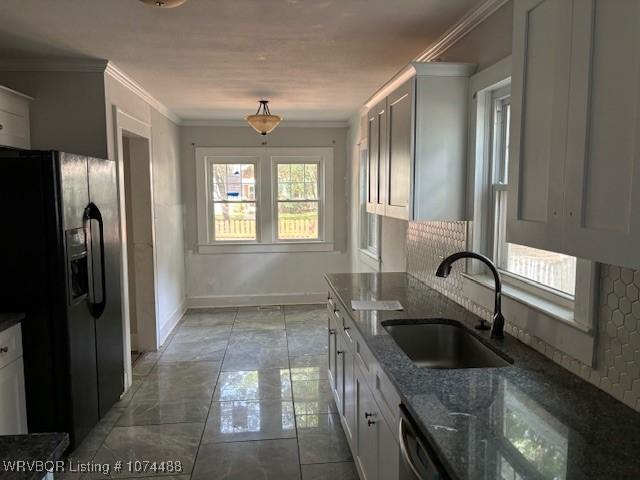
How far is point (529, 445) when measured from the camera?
118 centimetres

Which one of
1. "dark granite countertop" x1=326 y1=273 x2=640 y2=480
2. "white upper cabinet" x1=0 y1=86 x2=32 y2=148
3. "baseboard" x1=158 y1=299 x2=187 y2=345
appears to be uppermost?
"white upper cabinet" x1=0 y1=86 x2=32 y2=148

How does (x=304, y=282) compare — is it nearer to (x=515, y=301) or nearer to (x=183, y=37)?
(x=183, y=37)

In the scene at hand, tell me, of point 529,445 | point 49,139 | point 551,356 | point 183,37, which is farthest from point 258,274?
point 529,445

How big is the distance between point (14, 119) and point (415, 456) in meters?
3.26

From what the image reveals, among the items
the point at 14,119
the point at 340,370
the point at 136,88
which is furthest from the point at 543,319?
the point at 136,88

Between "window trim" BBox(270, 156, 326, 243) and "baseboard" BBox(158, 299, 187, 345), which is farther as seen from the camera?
"window trim" BBox(270, 156, 326, 243)

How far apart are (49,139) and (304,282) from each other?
12.7 ft

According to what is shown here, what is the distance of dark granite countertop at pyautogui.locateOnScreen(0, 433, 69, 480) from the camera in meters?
0.93

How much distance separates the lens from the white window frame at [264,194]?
20.5ft

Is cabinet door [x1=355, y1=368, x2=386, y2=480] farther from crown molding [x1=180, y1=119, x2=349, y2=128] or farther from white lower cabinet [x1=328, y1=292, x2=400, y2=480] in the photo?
crown molding [x1=180, y1=119, x2=349, y2=128]

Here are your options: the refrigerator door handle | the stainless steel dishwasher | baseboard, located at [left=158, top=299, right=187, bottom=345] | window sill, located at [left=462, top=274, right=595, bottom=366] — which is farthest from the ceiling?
baseboard, located at [left=158, top=299, right=187, bottom=345]

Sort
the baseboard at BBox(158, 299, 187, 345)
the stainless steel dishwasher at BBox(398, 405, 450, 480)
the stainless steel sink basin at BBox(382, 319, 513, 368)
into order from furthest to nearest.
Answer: the baseboard at BBox(158, 299, 187, 345) → the stainless steel sink basin at BBox(382, 319, 513, 368) → the stainless steel dishwasher at BBox(398, 405, 450, 480)

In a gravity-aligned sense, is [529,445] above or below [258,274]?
above

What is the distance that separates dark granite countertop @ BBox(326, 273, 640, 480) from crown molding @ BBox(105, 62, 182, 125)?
2903 millimetres
